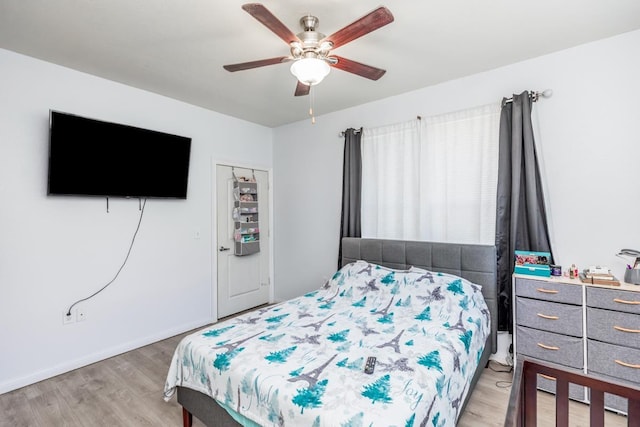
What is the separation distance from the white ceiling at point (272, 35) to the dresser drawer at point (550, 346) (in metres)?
2.29

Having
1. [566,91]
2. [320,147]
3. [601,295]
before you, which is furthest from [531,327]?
[320,147]

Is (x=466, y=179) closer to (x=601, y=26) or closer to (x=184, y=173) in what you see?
(x=601, y=26)

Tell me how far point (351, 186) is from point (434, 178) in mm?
963

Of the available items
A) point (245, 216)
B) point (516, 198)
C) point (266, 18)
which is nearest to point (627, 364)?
point (516, 198)

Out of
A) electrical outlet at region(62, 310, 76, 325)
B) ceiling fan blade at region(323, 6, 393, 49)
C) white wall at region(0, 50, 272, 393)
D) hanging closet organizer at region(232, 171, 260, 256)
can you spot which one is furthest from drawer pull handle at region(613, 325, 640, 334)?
electrical outlet at region(62, 310, 76, 325)

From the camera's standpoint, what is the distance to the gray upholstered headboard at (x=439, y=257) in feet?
8.88

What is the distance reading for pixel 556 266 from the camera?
2412 millimetres

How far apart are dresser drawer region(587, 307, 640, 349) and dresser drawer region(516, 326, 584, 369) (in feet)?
0.43

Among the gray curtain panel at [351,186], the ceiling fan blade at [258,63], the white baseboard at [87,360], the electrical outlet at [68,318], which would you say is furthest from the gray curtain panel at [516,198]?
the electrical outlet at [68,318]

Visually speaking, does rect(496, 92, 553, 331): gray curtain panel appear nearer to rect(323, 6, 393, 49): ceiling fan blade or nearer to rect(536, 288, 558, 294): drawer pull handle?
rect(536, 288, 558, 294): drawer pull handle

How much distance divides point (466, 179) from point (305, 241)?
88.2 inches

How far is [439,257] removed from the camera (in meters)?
2.98

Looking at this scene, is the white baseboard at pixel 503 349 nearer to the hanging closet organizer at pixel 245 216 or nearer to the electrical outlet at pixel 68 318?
the hanging closet organizer at pixel 245 216

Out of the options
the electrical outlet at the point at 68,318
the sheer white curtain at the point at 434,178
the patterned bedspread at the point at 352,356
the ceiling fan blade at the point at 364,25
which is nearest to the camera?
the patterned bedspread at the point at 352,356
